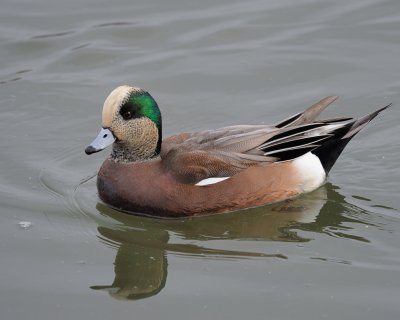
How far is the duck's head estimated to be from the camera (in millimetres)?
7195

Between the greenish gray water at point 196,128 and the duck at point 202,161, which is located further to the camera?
the duck at point 202,161

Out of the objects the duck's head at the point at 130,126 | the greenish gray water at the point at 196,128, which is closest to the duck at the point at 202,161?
the duck's head at the point at 130,126

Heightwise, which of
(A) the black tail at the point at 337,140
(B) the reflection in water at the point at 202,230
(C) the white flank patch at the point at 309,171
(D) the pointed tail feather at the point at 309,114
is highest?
(D) the pointed tail feather at the point at 309,114

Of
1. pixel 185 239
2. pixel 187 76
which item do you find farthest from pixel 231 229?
pixel 187 76

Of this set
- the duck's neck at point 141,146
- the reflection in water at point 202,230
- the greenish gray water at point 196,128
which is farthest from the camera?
the duck's neck at point 141,146

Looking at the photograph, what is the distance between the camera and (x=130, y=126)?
23.9 feet

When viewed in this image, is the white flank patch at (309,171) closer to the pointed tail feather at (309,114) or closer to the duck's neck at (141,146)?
the pointed tail feather at (309,114)

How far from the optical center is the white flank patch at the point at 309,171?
7.58 meters

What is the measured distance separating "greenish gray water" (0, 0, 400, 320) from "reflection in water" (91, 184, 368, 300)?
16mm

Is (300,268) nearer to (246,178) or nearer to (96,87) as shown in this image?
(246,178)

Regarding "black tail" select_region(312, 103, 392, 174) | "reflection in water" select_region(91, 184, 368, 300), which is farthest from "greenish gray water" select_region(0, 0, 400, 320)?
"black tail" select_region(312, 103, 392, 174)

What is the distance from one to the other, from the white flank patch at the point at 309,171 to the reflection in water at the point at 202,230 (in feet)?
0.29

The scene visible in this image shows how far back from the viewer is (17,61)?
33.5 ft

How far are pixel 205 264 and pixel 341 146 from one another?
196 cm
